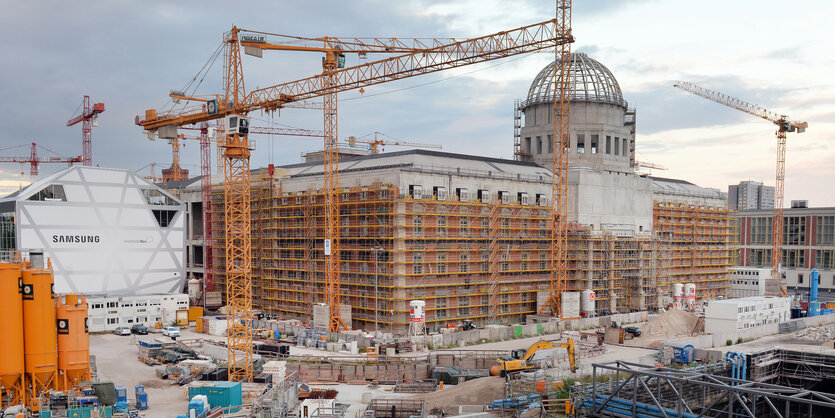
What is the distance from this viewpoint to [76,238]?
2817 inches

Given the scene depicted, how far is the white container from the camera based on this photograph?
67625 millimetres

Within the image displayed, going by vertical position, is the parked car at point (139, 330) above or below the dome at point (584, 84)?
below

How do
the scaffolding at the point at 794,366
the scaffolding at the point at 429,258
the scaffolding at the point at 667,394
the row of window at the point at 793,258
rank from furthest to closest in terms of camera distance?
the row of window at the point at 793,258, the scaffolding at the point at 429,258, the scaffolding at the point at 794,366, the scaffolding at the point at 667,394

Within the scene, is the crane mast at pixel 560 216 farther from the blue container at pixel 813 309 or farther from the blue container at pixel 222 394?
the blue container at pixel 222 394

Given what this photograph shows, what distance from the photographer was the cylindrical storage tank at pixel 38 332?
32.4 m

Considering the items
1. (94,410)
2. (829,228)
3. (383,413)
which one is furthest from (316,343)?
(829,228)

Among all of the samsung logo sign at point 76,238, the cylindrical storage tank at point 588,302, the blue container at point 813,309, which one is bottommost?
the blue container at point 813,309

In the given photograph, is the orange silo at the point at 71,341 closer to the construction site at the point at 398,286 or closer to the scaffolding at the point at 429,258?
the construction site at the point at 398,286

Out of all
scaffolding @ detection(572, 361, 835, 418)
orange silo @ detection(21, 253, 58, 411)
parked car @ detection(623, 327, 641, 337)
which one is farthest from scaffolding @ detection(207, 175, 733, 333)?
orange silo @ detection(21, 253, 58, 411)

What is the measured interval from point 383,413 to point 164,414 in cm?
1203

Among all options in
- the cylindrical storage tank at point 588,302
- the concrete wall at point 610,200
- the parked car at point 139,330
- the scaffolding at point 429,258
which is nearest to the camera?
the scaffolding at point 429,258

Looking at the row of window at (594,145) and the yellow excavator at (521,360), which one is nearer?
the yellow excavator at (521,360)

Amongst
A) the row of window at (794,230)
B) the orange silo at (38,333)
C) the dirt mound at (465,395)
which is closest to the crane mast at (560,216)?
the dirt mound at (465,395)

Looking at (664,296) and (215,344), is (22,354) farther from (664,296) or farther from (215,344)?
(664,296)
